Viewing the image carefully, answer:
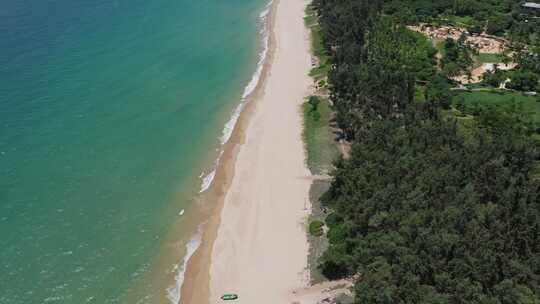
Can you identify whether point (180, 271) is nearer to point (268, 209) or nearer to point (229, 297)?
point (229, 297)

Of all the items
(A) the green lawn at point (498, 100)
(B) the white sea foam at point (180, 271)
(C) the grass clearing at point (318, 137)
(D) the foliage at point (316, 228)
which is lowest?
(B) the white sea foam at point (180, 271)

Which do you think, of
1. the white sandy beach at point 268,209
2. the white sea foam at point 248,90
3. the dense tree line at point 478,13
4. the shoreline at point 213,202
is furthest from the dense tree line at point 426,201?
the dense tree line at point 478,13

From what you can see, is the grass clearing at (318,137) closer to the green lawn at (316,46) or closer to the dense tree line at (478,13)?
the green lawn at (316,46)

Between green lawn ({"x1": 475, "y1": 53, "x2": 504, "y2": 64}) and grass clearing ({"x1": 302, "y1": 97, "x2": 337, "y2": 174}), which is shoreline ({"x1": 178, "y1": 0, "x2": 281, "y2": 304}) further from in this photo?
green lawn ({"x1": 475, "y1": 53, "x2": 504, "y2": 64})

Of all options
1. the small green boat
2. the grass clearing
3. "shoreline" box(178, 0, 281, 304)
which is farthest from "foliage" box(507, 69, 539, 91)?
the small green boat

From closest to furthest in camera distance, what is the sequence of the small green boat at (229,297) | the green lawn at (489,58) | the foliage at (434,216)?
the foliage at (434,216)
the small green boat at (229,297)
the green lawn at (489,58)
